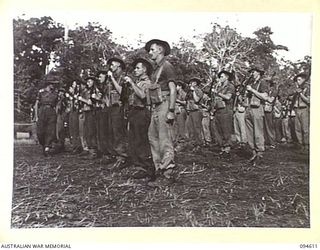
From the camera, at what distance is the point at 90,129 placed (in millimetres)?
1021

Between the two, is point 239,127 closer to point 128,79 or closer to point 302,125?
point 302,125

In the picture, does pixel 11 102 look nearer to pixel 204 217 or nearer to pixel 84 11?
pixel 84 11

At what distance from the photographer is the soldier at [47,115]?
3.30 feet

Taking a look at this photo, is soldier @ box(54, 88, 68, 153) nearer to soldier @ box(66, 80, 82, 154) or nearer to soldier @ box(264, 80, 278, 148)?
soldier @ box(66, 80, 82, 154)

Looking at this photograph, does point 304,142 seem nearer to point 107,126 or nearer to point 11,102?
point 107,126

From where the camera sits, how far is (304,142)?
39.9 inches

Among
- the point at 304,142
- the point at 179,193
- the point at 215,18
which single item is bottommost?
the point at 179,193

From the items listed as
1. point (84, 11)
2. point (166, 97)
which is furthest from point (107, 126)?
point (84, 11)

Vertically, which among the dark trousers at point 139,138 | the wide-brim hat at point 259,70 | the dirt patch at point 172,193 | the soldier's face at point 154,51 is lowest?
the dirt patch at point 172,193

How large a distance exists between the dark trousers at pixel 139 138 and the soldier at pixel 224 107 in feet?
0.48

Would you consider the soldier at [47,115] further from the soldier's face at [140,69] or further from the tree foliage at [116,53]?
the soldier's face at [140,69]

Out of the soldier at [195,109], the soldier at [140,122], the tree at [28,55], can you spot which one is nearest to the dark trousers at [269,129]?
the soldier at [195,109]

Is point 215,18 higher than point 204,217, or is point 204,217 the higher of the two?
point 215,18
